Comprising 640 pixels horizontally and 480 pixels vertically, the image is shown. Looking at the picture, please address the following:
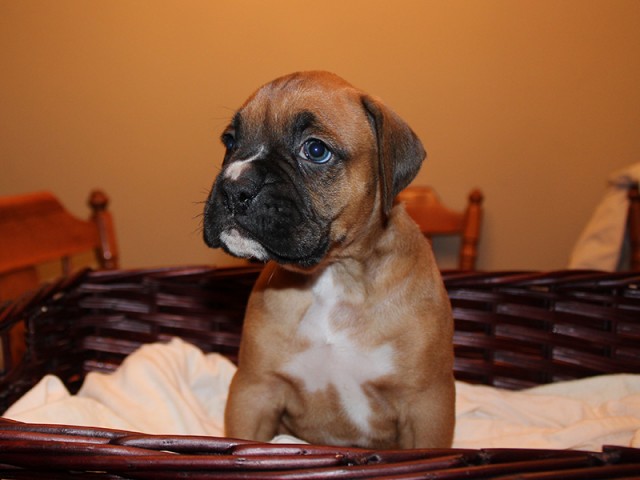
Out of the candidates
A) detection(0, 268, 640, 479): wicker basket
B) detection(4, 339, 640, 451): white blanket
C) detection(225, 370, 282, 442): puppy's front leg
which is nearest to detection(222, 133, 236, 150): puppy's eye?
detection(225, 370, 282, 442): puppy's front leg

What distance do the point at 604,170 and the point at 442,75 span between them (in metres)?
0.92

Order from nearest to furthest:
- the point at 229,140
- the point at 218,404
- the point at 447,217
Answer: the point at 229,140 → the point at 218,404 → the point at 447,217

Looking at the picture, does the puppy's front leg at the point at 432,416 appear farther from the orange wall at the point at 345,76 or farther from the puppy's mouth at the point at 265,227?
the orange wall at the point at 345,76

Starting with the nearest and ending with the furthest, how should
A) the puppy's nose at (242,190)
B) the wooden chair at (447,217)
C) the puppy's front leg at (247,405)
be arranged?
the puppy's nose at (242,190) → the puppy's front leg at (247,405) → the wooden chair at (447,217)

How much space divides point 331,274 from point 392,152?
0.37 metres

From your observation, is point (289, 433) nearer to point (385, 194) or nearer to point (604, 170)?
point (385, 194)

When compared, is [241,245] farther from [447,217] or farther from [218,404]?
[447,217]

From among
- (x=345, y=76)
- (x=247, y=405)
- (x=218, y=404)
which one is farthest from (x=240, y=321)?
(x=345, y=76)

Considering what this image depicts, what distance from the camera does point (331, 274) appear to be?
72.5 inches

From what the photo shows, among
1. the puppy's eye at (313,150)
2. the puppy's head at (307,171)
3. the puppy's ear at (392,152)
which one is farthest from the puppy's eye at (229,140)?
the puppy's ear at (392,152)

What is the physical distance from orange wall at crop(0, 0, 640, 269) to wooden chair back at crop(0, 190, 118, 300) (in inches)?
25.6

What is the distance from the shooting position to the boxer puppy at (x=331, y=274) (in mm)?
1564

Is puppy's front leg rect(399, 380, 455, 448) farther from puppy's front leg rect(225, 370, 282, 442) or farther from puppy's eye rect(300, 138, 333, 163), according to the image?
puppy's eye rect(300, 138, 333, 163)

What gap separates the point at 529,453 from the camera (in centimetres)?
121
